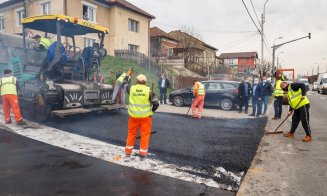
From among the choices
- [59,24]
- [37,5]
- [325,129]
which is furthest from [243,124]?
[37,5]

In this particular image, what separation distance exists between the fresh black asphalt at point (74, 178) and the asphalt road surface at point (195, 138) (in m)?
0.78

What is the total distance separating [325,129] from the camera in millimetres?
8516

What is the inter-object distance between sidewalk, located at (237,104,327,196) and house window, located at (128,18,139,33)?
22693 millimetres

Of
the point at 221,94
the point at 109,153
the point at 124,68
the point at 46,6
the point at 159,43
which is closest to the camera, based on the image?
the point at 109,153

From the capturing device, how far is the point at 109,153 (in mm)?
5520

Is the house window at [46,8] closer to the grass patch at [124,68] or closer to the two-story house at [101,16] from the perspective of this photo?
the two-story house at [101,16]

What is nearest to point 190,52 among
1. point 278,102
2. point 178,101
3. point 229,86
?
point 178,101

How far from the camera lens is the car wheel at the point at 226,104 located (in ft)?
43.8

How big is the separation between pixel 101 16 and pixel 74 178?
22.8 meters

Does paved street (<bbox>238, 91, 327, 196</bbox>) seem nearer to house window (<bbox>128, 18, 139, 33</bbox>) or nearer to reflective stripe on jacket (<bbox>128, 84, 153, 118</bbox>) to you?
reflective stripe on jacket (<bbox>128, 84, 153, 118</bbox>)

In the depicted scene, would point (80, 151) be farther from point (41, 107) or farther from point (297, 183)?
point (297, 183)

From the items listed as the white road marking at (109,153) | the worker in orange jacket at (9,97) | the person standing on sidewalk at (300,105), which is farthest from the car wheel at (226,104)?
the worker in orange jacket at (9,97)

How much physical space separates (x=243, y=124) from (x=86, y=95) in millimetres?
5213

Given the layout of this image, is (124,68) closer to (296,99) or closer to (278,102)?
(278,102)
